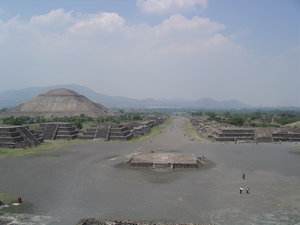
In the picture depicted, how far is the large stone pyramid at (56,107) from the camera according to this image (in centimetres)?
15400

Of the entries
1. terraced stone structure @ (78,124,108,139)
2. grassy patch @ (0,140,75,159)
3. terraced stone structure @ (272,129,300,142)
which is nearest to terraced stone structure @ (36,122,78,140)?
terraced stone structure @ (78,124,108,139)

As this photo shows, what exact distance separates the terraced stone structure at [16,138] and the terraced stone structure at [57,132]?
33.7 feet

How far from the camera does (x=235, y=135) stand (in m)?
69.9

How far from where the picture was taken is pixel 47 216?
2127cm

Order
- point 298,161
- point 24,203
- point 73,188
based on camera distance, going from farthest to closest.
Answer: point 298,161 < point 73,188 < point 24,203

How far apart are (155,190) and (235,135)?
48325 millimetres

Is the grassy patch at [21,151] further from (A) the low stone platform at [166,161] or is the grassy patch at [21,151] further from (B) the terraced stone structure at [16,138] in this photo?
(A) the low stone platform at [166,161]

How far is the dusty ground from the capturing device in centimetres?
2103

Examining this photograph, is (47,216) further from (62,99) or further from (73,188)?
(62,99)

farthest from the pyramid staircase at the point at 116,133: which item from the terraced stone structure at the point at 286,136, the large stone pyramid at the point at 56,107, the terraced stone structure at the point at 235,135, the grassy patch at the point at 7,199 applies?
the large stone pyramid at the point at 56,107

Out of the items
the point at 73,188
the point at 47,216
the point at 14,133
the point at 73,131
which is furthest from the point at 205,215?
the point at 73,131

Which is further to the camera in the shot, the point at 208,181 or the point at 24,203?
the point at 208,181

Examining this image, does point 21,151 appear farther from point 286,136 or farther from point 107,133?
point 286,136

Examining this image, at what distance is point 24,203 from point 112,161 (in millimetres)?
18760
